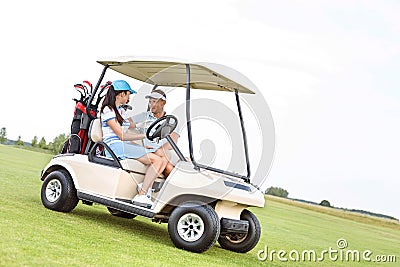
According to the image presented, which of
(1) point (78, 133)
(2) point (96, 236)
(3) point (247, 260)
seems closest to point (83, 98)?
(1) point (78, 133)

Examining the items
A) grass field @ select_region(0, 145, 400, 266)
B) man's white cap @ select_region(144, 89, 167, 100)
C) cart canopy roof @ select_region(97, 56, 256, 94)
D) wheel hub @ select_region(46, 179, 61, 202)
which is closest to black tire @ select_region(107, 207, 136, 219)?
grass field @ select_region(0, 145, 400, 266)

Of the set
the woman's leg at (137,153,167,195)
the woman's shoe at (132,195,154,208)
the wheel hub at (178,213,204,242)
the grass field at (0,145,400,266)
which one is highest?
the woman's leg at (137,153,167,195)

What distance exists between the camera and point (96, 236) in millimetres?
6262

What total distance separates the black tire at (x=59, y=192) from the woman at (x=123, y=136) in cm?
69

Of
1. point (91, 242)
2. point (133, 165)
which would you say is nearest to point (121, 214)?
point (133, 165)

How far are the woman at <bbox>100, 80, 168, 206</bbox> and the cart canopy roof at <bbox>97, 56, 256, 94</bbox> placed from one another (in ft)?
1.10

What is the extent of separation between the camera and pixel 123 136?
7355 mm

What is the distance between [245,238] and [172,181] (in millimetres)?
1267

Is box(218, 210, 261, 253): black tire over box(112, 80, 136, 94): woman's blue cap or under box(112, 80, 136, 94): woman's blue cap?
under

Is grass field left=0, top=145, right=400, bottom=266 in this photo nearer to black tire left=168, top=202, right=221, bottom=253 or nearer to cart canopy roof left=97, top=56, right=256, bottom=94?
black tire left=168, top=202, right=221, bottom=253

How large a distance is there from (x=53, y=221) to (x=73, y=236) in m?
0.77

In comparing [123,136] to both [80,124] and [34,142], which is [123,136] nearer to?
[80,124]

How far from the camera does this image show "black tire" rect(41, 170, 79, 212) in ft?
24.4

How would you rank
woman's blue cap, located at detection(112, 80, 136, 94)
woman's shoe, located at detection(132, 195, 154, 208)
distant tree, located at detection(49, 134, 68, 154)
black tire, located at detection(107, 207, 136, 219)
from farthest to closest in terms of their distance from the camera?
distant tree, located at detection(49, 134, 68, 154), black tire, located at detection(107, 207, 136, 219), woman's blue cap, located at detection(112, 80, 136, 94), woman's shoe, located at detection(132, 195, 154, 208)
